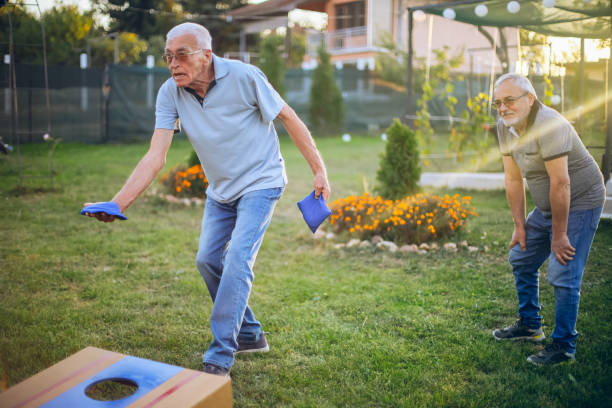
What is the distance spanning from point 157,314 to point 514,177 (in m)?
2.62

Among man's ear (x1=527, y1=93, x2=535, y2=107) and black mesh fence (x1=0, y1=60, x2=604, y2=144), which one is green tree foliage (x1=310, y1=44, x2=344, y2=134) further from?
man's ear (x1=527, y1=93, x2=535, y2=107)

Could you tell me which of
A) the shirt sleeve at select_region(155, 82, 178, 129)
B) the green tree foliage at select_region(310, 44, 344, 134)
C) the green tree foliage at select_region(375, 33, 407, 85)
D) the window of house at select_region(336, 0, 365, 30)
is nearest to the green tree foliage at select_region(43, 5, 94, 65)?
the green tree foliage at select_region(310, 44, 344, 134)

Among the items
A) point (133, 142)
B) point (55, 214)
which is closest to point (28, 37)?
point (133, 142)

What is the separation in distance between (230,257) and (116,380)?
81 cm

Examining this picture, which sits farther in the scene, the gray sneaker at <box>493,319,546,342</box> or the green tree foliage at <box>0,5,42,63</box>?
the green tree foliage at <box>0,5,42,63</box>

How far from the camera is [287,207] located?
25.1 ft

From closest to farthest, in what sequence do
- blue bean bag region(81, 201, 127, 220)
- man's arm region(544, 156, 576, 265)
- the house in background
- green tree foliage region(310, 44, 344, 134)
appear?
blue bean bag region(81, 201, 127, 220) < man's arm region(544, 156, 576, 265) < green tree foliage region(310, 44, 344, 134) < the house in background

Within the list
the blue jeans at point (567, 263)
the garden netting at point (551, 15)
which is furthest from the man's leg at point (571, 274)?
the garden netting at point (551, 15)

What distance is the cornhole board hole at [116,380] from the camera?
78.7 inches

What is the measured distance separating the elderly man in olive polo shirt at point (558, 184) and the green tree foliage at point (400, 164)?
3.75 meters

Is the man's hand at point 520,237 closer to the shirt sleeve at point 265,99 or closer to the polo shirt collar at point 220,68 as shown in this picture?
the shirt sleeve at point 265,99

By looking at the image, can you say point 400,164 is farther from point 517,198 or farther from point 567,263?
point 567,263

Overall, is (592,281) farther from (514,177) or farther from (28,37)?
(28,37)

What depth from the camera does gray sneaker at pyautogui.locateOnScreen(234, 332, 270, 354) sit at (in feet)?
10.6
